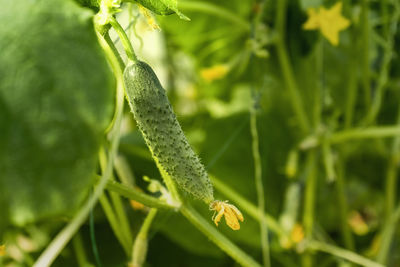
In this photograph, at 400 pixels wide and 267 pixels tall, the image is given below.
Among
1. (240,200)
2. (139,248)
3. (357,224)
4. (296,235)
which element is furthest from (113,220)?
(357,224)

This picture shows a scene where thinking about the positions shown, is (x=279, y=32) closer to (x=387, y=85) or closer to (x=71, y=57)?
(x=387, y=85)

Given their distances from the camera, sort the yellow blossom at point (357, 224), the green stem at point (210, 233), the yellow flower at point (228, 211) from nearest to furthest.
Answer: the yellow flower at point (228, 211), the green stem at point (210, 233), the yellow blossom at point (357, 224)

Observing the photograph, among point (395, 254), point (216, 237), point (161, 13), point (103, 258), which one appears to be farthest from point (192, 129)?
point (161, 13)

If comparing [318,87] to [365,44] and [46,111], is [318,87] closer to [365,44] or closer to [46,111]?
[365,44]

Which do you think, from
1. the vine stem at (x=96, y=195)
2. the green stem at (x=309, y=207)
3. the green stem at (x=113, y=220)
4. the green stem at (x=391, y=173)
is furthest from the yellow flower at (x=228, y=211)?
the green stem at (x=391, y=173)

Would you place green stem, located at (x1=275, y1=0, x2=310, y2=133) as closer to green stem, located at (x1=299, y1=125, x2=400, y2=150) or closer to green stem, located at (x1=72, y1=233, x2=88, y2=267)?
green stem, located at (x1=299, y1=125, x2=400, y2=150)

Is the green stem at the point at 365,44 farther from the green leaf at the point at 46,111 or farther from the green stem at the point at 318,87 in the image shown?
the green leaf at the point at 46,111

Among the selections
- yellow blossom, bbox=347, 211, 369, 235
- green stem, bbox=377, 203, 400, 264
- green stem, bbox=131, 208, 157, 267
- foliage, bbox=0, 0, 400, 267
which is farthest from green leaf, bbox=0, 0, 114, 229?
yellow blossom, bbox=347, 211, 369, 235
